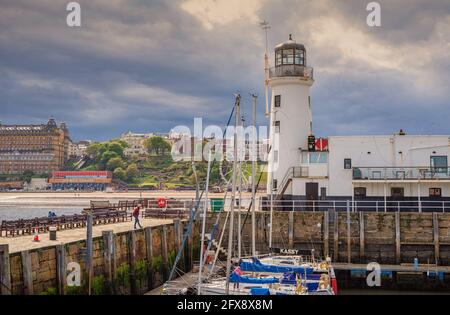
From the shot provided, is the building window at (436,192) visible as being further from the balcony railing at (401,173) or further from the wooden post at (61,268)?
the wooden post at (61,268)

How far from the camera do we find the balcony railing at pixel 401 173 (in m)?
41.2

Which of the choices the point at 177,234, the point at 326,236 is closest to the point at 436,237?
the point at 326,236

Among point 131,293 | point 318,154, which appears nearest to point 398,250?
point 318,154

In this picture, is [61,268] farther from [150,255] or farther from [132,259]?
[150,255]

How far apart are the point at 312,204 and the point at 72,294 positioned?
22872 mm

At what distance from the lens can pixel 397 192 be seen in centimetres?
4178

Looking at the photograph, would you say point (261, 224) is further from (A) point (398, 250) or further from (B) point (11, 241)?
(B) point (11, 241)

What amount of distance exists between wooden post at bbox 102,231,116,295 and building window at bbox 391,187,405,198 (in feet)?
73.8

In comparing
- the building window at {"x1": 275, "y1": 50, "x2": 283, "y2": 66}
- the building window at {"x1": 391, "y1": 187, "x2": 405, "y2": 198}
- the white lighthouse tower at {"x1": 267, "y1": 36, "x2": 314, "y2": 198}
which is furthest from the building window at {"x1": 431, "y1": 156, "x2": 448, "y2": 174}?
the building window at {"x1": 275, "y1": 50, "x2": 283, "y2": 66}

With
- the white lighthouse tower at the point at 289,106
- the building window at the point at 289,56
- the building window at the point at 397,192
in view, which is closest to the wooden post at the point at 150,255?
the white lighthouse tower at the point at 289,106

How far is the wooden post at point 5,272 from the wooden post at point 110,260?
711 centimetres

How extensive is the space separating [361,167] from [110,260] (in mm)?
22106

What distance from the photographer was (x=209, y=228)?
1583 inches

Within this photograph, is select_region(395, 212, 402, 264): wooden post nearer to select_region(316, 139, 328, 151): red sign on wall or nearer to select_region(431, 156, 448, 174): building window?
select_region(431, 156, 448, 174): building window
